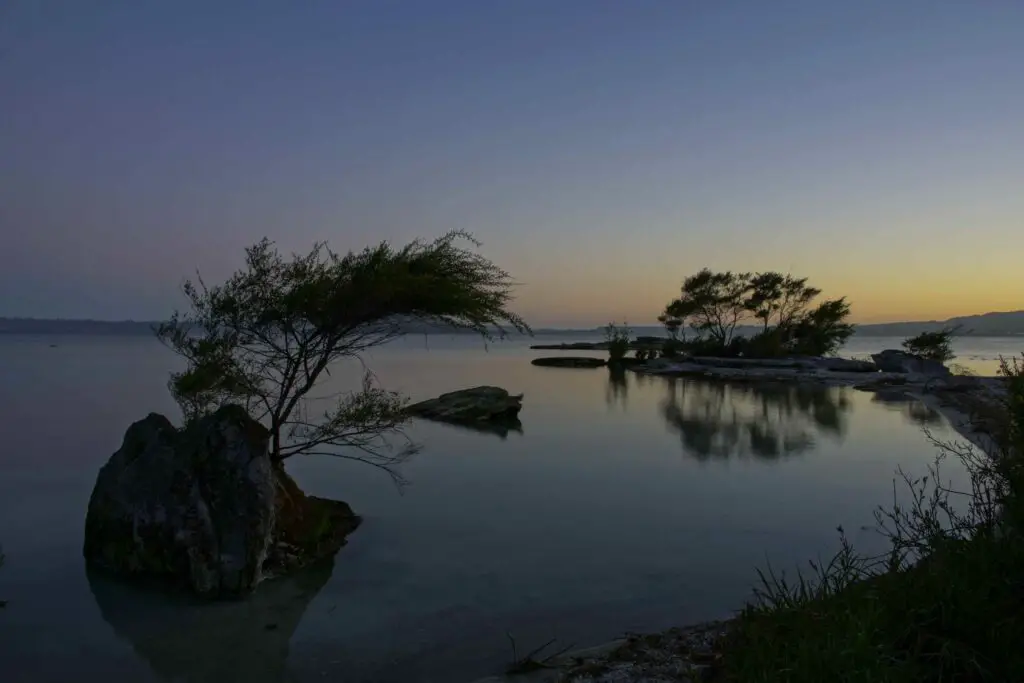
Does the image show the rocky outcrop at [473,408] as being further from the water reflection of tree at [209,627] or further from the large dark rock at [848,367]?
the large dark rock at [848,367]

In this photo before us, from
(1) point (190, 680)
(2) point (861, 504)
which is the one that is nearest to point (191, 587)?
(1) point (190, 680)

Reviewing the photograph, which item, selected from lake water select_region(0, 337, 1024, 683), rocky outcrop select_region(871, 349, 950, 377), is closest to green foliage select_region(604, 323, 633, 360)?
rocky outcrop select_region(871, 349, 950, 377)

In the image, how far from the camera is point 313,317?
8.18m

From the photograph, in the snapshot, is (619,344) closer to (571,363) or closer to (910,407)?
(571,363)

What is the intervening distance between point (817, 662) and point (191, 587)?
5.22 metres

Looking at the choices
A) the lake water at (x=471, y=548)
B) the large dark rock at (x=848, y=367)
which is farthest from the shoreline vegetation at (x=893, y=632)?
the large dark rock at (x=848, y=367)

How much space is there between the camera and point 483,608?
18.5 feet

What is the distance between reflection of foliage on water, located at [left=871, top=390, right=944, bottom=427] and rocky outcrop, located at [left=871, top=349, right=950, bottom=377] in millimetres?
7248

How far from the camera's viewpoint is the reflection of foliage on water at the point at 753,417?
13.4 metres

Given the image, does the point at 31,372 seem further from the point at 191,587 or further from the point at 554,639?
the point at 554,639

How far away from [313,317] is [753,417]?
1327cm

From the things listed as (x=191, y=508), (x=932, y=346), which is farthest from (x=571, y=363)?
(x=191, y=508)

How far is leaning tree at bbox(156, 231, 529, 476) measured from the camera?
26.1 feet

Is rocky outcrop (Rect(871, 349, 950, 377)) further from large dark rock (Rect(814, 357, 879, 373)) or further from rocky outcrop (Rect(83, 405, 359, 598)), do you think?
rocky outcrop (Rect(83, 405, 359, 598))
